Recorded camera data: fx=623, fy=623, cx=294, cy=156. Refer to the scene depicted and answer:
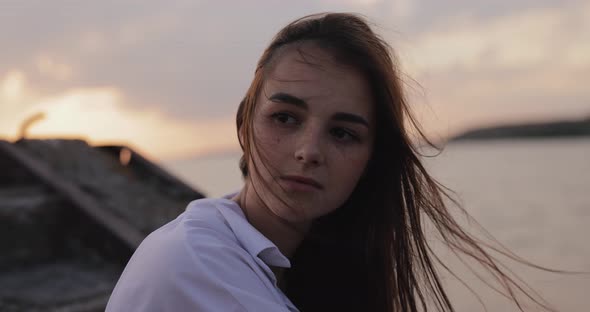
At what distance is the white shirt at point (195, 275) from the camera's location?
4.79 feet

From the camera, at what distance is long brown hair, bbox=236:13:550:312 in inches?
91.3

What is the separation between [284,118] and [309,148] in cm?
14

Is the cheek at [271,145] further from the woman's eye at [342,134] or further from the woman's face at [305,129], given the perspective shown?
the woman's eye at [342,134]

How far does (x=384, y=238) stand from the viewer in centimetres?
245

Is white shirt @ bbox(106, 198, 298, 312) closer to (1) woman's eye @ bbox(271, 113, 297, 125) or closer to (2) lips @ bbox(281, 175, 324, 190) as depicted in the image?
(2) lips @ bbox(281, 175, 324, 190)

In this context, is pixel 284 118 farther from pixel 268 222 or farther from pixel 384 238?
pixel 384 238

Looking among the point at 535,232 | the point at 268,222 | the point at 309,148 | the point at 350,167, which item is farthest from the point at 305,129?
the point at 535,232

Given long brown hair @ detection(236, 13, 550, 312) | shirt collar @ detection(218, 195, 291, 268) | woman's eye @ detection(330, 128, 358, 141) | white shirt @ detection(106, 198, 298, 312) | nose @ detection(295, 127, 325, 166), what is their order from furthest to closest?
long brown hair @ detection(236, 13, 550, 312) → woman's eye @ detection(330, 128, 358, 141) → nose @ detection(295, 127, 325, 166) → shirt collar @ detection(218, 195, 291, 268) → white shirt @ detection(106, 198, 298, 312)

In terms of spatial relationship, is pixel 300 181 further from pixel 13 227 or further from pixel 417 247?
pixel 13 227

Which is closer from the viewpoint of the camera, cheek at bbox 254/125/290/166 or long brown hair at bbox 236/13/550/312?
cheek at bbox 254/125/290/166

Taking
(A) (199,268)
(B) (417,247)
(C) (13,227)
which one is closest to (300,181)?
(A) (199,268)

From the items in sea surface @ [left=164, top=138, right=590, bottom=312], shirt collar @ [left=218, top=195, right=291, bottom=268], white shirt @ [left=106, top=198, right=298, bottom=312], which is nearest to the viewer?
white shirt @ [left=106, top=198, right=298, bottom=312]

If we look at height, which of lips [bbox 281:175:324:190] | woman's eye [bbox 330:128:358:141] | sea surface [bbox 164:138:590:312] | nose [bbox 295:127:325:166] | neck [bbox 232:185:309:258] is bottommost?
sea surface [bbox 164:138:590:312]

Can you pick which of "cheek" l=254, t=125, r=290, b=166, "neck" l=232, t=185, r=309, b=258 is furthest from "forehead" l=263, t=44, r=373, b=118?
"neck" l=232, t=185, r=309, b=258
